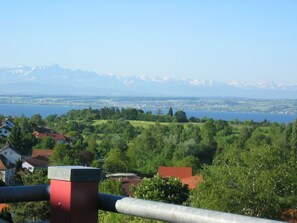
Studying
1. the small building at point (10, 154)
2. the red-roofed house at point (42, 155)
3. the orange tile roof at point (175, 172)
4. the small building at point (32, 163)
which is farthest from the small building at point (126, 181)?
the small building at point (10, 154)

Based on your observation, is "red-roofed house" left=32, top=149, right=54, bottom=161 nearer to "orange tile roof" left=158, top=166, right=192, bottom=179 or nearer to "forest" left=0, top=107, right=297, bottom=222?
"forest" left=0, top=107, right=297, bottom=222

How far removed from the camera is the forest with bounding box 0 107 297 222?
70.2ft

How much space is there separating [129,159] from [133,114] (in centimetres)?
6776

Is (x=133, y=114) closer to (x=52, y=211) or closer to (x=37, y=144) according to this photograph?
(x=37, y=144)

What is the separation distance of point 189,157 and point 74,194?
2294 inches

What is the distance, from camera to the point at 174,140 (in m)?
76.0

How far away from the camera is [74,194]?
3.18m

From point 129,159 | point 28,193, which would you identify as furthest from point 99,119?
point 28,193

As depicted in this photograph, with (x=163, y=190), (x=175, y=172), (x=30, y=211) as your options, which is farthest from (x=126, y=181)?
(x=30, y=211)

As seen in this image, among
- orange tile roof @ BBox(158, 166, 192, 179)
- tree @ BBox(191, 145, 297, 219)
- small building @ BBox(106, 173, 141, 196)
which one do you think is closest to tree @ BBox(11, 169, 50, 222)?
tree @ BBox(191, 145, 297, 219)

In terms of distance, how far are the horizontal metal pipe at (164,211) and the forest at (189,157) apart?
597mm

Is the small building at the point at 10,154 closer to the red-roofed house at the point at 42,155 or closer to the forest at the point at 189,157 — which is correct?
the red-roofed house at the point at 42,155

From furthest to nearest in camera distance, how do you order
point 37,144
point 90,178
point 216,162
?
point 37,144 < point 216,162 < point 90,178

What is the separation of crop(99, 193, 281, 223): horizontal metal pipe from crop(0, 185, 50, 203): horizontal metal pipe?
0.31 metres
